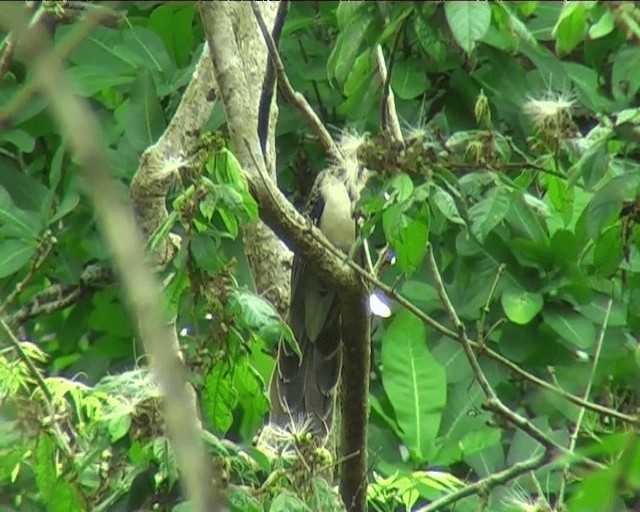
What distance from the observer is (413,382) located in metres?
4.20

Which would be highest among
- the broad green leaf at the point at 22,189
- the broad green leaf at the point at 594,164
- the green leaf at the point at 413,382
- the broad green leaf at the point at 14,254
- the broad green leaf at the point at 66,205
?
the broad green leaf at the point at 594,164

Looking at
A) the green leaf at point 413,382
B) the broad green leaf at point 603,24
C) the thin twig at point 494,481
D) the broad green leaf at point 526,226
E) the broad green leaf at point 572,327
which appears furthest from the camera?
the broad green leaf at point 572,327

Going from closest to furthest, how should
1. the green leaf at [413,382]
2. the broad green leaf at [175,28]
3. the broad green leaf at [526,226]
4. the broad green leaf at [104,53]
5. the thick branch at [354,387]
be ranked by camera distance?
the thick branch at [354,387] → the green leaf at [413,382] → the broad green leaf at [526,226] → the broad green leaf at [104,53] → the broad green leaf at [175,28]

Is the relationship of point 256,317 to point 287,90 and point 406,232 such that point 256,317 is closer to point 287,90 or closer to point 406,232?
point 406,232

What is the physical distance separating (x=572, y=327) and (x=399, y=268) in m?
1.68

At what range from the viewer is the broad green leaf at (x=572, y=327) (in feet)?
15.5

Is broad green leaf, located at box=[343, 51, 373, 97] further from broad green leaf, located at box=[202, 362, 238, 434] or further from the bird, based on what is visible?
the bird

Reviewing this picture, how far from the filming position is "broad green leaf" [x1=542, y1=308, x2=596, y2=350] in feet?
15.5

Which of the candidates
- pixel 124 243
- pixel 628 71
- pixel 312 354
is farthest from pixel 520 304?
pixel 124 243

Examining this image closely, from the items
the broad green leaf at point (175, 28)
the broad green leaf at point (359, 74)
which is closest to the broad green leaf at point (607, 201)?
the broad green leaf at point (359, 74)

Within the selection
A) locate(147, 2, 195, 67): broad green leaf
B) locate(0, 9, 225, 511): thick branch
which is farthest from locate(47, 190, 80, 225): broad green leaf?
locate(0, 9, 225, 511): thick branch

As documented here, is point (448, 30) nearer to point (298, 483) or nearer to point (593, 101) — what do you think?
point (298, 483)

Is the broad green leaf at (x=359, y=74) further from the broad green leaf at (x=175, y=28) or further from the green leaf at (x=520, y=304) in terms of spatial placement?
the broad green leaf at (x=175, y=28)

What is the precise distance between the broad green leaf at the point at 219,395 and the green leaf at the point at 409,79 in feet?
6.42
